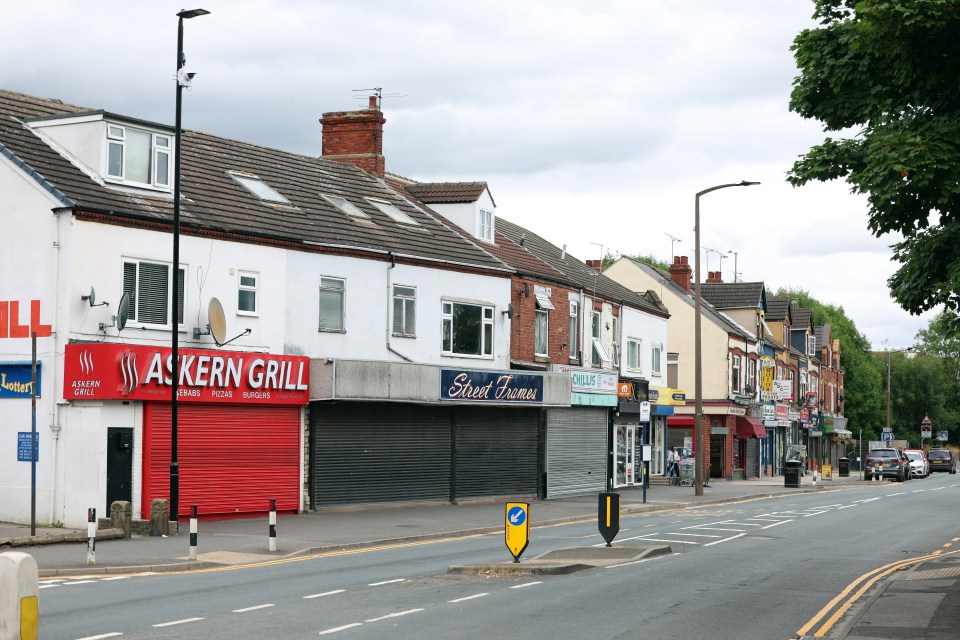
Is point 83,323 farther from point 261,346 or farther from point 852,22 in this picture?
point 852,22

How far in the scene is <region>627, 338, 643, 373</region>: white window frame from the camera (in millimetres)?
47812

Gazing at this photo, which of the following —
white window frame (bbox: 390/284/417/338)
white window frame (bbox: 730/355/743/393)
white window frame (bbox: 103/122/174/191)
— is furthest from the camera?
white window frame (bbox: 730/355/743/393)

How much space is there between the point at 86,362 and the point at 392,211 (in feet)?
43.5

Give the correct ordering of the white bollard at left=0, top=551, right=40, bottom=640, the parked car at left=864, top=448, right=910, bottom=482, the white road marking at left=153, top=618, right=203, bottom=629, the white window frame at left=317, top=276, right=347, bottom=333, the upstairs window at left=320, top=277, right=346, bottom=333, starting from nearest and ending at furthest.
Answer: the white bollard at left=0, top=551, right=40, bottom=640 → the white road marking at left=153, top=618, right=203, bottom=629 → the white window frame at left=317, top=276, right=347, bottom=333 → the upstairs window at left=320, top=277, right=346, bottom=333 → the parked car at left=864, top=448, right=910, bottom=482

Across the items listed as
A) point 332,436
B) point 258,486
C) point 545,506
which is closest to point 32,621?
point 258,486

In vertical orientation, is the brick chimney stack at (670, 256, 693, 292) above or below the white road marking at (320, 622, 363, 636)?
above

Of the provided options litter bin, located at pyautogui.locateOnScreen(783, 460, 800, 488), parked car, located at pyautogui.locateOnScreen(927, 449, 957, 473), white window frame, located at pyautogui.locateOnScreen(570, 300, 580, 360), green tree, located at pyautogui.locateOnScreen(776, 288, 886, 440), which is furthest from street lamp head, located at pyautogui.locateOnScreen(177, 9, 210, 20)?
green tree, located at pyautogui.locateOnScreen(776, 288, 886, 440)

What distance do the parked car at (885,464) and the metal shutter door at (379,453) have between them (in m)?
35.9

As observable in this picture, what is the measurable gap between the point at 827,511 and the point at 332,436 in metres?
15.1

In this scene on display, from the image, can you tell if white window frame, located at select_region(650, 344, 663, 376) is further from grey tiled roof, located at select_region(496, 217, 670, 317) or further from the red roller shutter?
the red roller shutter

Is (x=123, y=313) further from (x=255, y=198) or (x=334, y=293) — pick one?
(x=334, y=293)

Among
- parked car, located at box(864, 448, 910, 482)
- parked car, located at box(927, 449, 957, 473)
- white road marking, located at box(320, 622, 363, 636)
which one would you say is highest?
white road marking, located at box(320, 622, 363, 636)

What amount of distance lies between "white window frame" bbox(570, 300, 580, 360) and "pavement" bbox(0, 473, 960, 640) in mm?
8259

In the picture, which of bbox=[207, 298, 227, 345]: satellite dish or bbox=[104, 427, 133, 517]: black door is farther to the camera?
bbox=[207, 298, 227, 345]: satellite dish
